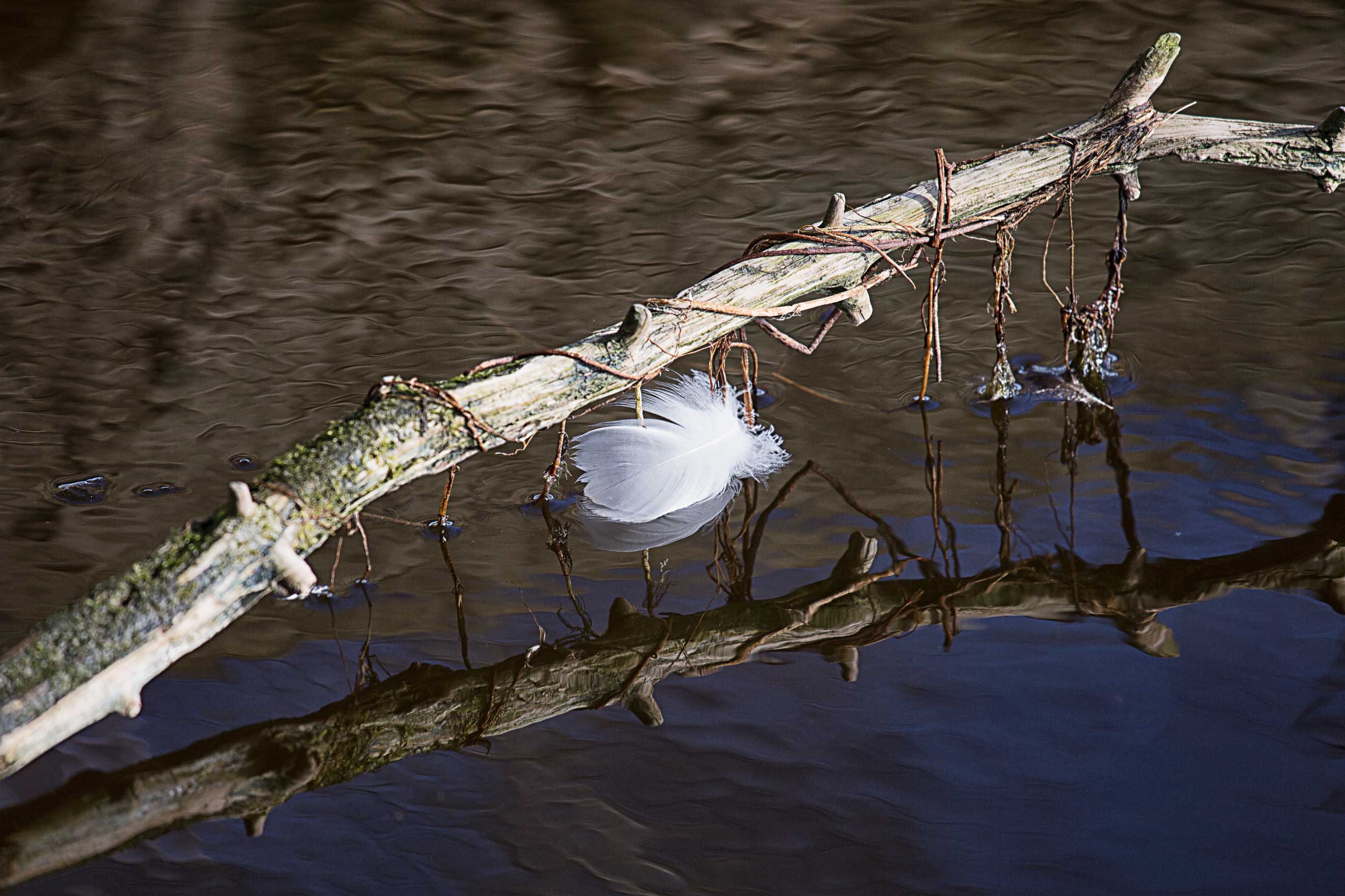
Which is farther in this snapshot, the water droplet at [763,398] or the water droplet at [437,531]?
the water droplet at [763,398]

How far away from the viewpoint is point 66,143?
16.4 feet

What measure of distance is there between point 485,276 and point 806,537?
1857mm

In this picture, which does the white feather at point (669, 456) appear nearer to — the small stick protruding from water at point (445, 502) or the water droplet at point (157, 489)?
the small stick protruding from water at point (445, 502)

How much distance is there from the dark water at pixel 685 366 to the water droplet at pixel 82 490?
2cm

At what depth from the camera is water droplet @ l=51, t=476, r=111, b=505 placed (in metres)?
3.07

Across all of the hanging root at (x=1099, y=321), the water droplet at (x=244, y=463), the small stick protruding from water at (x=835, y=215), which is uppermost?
the small stick protruding from water at (x=835, y=215)

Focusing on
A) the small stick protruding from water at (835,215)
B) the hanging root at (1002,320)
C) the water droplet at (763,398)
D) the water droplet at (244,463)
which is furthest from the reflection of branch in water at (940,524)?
the water droplet at (244,463)

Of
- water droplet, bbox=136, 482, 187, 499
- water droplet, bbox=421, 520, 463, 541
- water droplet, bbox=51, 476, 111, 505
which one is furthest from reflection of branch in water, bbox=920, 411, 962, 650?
water droplet, bbox=51, 476, 111, 505

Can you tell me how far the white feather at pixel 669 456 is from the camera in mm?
2904

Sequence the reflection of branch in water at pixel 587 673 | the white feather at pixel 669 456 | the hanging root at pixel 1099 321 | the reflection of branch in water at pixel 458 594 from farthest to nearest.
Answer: the hanging root at pixel 1099 321 < the white feather at pixel 669 456 < the reflection of branch in water at pixel 458 594 < the reflection of branch in water at pixel 587 673

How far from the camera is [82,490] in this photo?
3107mm

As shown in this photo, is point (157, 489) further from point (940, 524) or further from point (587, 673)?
point (940, 524)

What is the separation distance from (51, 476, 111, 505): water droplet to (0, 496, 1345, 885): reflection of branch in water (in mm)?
1096

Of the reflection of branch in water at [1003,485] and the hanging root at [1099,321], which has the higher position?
the hanging root at [1099,321]
